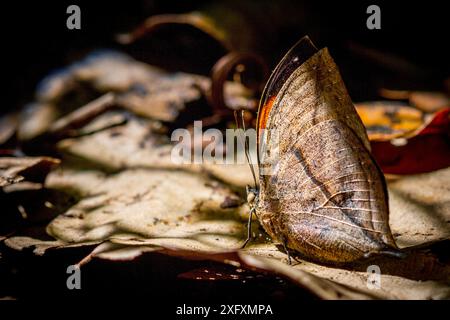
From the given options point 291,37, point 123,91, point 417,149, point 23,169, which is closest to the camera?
point 23,169

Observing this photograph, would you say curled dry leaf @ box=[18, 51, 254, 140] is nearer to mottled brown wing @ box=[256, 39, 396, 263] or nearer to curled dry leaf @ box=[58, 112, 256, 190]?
curled dry leaf @ box=[58, 112, 256, 190]

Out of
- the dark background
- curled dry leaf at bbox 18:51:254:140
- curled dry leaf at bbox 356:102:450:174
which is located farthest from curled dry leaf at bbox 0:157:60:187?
curled dry leaf at bbox 356:102:450:174

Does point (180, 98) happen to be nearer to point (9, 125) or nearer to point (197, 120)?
point (197, 120)

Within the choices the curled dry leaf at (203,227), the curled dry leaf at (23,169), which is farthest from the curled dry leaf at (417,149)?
the curled dry leaf at (23,169)

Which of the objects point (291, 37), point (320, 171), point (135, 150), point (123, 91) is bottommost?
point (320, 171)

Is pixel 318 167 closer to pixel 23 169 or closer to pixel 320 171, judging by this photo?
pixel 320 171

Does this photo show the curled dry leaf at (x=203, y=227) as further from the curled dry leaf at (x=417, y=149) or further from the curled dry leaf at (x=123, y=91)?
the curled dry leaf at (x=123, y=91)

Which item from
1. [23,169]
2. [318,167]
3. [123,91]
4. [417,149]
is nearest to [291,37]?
[123,91]

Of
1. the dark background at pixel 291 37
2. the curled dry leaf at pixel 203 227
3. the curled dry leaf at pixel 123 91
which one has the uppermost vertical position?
the dark background at pixel 291 37
